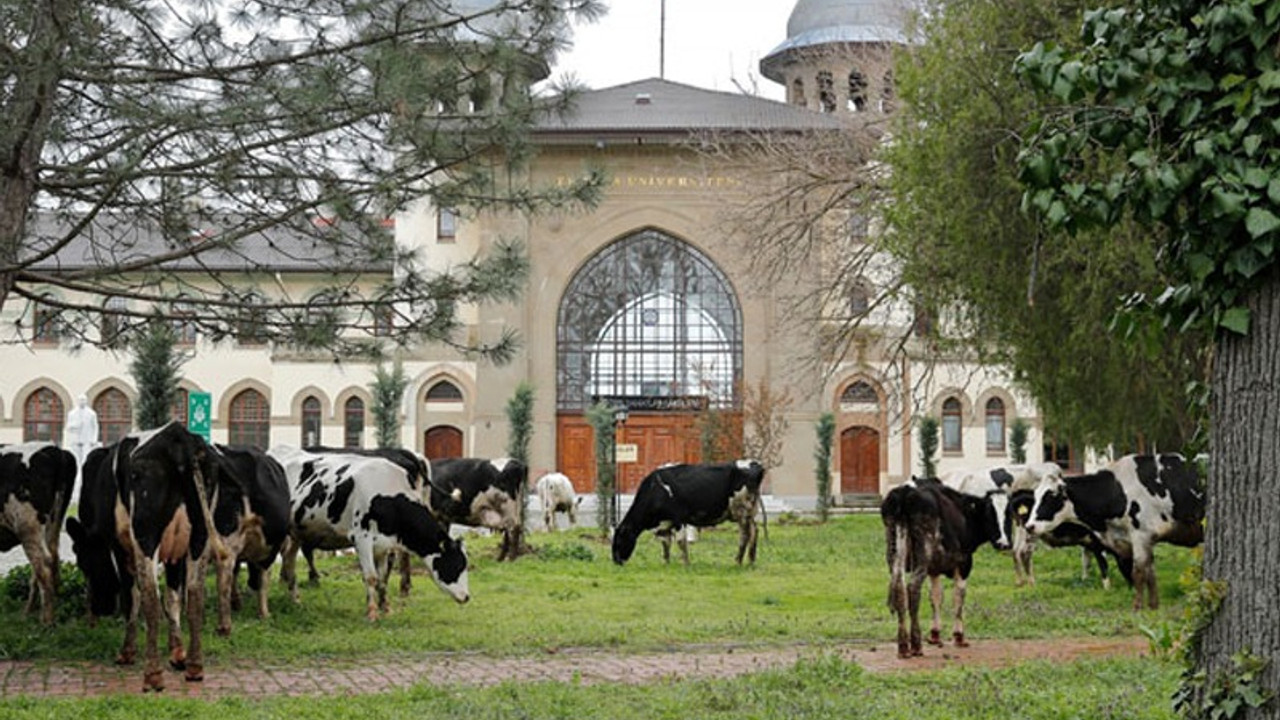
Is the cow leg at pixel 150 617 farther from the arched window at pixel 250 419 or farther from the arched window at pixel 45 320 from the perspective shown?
the arched window at pixel 250 419

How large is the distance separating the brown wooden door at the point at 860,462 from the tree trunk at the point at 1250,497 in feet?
154

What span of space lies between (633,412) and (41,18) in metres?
41.5

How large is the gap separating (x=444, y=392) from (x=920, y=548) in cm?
4089

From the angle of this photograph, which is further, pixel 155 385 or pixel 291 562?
pixel 155 385

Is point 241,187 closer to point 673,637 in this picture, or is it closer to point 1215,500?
point 673,637

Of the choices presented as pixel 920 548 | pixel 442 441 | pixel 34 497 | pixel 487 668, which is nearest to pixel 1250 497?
pixel 920 548

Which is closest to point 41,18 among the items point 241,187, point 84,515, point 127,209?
point 241,187

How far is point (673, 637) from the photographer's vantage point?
13.5 meters

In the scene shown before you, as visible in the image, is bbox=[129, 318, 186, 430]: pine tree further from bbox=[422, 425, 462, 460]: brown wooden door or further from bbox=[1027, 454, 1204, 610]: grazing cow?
bbox=[422, 425, 462, 460]: brown wooden door

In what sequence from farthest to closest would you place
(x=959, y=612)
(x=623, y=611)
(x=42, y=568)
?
(x=623, y=611) → (x=42, y=568) → (x=959, y=612)

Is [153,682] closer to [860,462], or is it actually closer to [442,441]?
[442,441]

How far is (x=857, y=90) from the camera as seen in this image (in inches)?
1275

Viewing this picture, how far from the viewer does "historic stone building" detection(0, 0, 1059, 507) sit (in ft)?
163

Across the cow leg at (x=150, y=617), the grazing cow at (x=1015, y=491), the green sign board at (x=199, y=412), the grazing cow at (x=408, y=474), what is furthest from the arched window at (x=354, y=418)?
the cow leg at (x=150, y=617)
